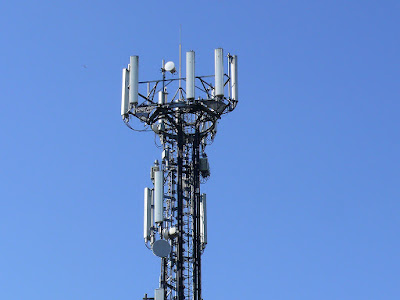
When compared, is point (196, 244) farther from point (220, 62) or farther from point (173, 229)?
point (220, 62)

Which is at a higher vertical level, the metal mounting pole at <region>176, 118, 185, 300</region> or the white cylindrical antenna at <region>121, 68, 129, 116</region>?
the white cylindrical antenna at <region>121, 68, 129, 116</region>

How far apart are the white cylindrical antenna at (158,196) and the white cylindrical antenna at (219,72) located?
18.4ft

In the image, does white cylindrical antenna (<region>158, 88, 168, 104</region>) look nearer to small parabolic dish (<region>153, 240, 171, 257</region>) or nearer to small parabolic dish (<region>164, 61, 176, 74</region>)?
small parabolic dish (<region>164, 61, 176, 74</region>)

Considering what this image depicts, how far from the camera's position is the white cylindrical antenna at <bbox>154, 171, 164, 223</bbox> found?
252 feet

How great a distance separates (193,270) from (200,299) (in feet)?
5.40

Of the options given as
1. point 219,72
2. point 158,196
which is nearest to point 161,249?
point 158,196

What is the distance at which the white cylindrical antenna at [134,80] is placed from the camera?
7756cm

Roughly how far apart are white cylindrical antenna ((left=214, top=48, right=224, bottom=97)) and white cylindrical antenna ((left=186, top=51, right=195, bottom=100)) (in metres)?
1.32

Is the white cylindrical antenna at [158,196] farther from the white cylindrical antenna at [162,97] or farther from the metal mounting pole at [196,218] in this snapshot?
the white cylindrical antenna at [162,97]

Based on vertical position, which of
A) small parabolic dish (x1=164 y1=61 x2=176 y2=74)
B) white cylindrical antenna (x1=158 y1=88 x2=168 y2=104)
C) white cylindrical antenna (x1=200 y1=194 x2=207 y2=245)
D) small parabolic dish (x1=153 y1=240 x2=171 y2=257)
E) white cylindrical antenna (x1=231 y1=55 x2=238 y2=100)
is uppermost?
small parabolic dish (x1=164 y1=61 x2=176 y2=74)

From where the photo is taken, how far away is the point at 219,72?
77250mm

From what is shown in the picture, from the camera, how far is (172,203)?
255ft

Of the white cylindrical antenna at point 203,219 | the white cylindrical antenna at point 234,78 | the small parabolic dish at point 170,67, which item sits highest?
the small parabolic dish at point 170,67

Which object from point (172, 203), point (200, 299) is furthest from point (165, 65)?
point (200, 299)
